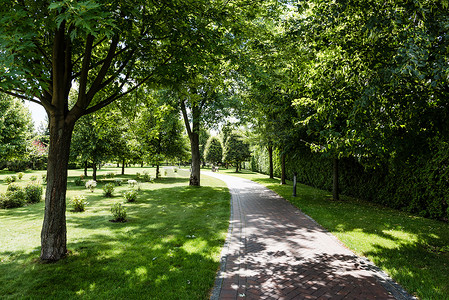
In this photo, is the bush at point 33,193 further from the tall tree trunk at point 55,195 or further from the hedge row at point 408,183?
the hedge row at point 408,183

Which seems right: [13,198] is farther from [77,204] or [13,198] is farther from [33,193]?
[77,204]

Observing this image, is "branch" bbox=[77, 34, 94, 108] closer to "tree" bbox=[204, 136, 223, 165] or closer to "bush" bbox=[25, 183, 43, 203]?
"bush" bbox=[25, 183, 43, 203]

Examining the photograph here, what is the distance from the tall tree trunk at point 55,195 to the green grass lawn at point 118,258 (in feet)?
0.98

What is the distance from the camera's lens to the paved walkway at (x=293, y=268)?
12.9ft

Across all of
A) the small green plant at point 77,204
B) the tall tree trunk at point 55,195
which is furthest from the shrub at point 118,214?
the tall tree trunk at point 55,195

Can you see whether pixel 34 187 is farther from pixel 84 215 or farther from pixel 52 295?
pixel 52 295

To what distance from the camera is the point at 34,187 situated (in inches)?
476

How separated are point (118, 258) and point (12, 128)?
21896mm

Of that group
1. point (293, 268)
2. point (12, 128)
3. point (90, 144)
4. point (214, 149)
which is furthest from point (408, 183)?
point (214, 149)

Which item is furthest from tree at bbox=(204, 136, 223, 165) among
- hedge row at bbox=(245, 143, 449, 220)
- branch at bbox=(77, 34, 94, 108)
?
branch at bbox=(77, 34, 94, 108)

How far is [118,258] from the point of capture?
5.14 m

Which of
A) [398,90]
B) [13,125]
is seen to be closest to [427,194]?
[398,90]

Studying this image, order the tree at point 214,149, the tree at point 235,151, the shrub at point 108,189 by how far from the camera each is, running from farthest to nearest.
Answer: the tree at point 214,149 → the tree at point 235,151 → the shrub at point 108,189

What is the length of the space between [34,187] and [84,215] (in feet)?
17.8
